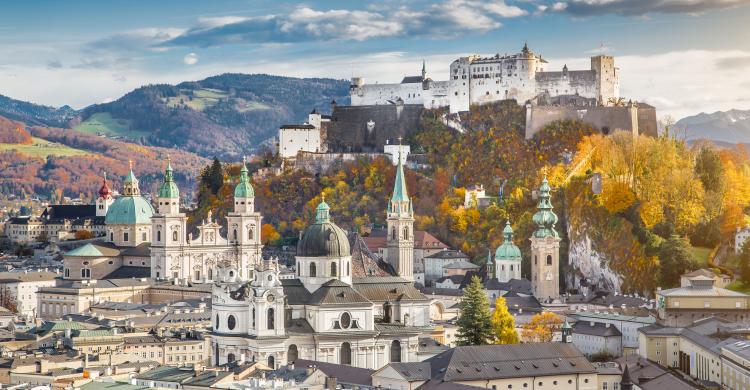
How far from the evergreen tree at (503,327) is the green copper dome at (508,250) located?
22057 mm

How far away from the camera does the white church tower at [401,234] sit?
10162cm

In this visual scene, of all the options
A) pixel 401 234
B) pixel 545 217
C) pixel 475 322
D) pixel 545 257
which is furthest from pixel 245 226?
pixel 475 322

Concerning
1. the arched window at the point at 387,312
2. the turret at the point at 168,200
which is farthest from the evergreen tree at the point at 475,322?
the turret at the point at 168,200

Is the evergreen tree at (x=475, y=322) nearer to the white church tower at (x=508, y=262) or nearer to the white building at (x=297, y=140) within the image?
the white church tower at (x=508, y=262)

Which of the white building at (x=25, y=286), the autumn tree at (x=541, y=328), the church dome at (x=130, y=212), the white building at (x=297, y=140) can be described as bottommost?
the autumn tree at (x=541, y=328)

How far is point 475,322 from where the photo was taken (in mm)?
87688

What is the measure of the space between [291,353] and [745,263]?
118 ft

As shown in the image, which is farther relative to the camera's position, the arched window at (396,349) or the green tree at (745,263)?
the green tree at (745,263)

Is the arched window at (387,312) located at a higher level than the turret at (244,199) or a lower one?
lower

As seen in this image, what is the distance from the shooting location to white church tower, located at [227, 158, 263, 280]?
122562 millimetres

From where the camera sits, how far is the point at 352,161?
142m

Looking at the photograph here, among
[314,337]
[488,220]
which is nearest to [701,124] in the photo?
[488,220]

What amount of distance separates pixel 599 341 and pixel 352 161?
178ft

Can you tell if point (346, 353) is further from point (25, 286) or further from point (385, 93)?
point (385, 93)
